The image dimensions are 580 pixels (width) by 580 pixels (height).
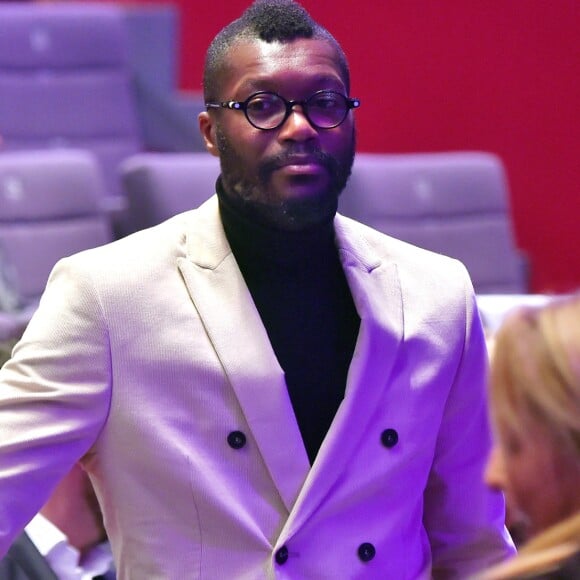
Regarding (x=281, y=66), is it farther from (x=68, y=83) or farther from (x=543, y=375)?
(x=68, y=83)

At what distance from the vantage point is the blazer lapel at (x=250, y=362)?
A: 1.20 m

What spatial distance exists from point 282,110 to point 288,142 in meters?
0.03

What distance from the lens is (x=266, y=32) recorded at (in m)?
1.23

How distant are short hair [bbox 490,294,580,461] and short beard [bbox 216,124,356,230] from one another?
0.34 m

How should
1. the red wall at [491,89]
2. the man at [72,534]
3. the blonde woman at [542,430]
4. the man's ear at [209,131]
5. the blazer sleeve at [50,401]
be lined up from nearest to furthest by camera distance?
the blonde woman at [542,430]
the blazer sleeve at [50,401]
the man's ear at [209,131]
the man at [72,534]
the red wall at [491,89]

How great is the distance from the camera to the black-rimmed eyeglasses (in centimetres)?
120

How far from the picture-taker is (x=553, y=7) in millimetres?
3414

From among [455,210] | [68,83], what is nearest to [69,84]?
[68,83]

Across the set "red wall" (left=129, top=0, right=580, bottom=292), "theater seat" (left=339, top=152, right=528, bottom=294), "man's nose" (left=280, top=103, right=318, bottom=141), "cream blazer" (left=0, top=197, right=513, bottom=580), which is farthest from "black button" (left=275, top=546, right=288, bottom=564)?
"red wall" (left=129, top=0, right=580, bottom=292)

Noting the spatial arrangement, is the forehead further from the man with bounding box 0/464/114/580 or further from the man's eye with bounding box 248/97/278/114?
the man with bounding box 0/464/114/580

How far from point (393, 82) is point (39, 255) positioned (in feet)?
4.23

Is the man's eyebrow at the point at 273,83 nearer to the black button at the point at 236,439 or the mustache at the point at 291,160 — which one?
the mustache at the point at 291,160

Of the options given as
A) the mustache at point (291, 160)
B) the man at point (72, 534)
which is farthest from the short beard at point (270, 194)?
the man at point (72, 534)

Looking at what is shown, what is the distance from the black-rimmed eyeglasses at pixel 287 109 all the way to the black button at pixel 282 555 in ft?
1.26
